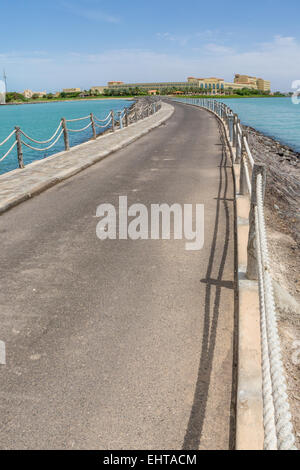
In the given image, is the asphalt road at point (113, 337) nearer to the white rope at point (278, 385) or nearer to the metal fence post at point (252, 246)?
the metal fence post at point (252, 246)

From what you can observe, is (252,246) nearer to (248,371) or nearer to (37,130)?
(248,371)

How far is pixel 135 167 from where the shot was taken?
12.1m

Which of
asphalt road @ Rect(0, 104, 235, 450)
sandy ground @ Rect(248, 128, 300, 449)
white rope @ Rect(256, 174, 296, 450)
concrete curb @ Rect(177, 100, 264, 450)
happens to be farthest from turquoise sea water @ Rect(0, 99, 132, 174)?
white rope @ Rect(256, 174, 296, 450)

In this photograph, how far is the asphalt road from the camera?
8.87 ft

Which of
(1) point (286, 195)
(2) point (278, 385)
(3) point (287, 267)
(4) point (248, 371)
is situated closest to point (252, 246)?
(4) point (248, 371)

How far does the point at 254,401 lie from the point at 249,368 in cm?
35

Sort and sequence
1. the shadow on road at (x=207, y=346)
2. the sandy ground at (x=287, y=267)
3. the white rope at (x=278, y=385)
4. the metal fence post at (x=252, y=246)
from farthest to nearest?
the metal fence post at (x=252, y=246), the sandy ground at (x=287, y=267), the shadow on road at (x=207, y=346), the white rope at (x=278, y=385)

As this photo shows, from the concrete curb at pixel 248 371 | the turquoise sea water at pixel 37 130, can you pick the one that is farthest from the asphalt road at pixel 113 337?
the turquoise sea water at pixel 37 130

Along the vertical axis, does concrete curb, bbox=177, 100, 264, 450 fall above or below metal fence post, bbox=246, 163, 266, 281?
below

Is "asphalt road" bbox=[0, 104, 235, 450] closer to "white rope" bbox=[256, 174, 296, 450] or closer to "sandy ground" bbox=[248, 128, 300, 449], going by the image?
"sandy ground" bbox=[248, 128, 300, 449]

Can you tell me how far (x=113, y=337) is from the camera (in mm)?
3684

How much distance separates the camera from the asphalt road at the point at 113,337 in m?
2.70
